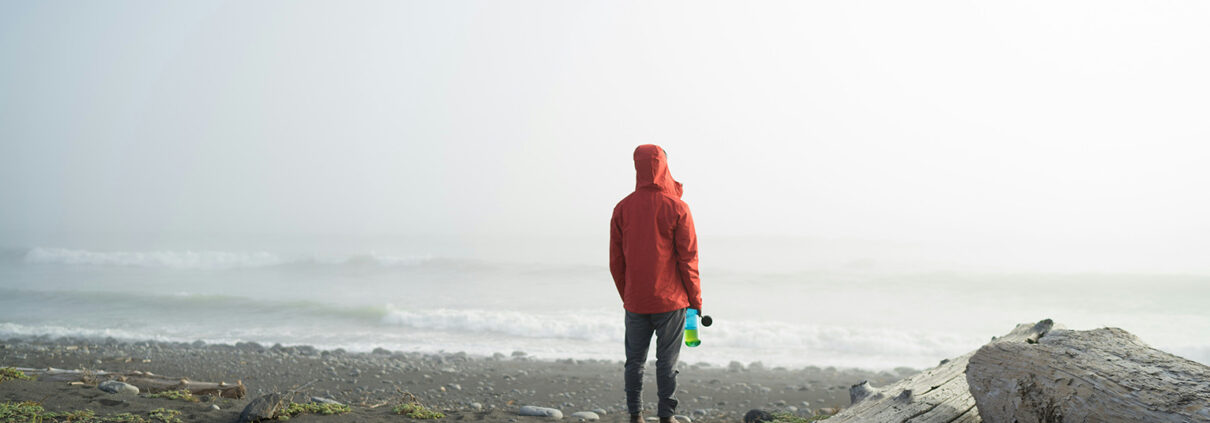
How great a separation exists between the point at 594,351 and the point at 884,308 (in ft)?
34.7

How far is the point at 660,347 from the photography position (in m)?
5.34

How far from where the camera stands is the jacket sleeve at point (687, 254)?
5184 millimetres

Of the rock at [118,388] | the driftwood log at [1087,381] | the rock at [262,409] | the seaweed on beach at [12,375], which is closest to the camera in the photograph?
the driftwood log at [1087,381]

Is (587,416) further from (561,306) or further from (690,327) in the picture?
(561,306)

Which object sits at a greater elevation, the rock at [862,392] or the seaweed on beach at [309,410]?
the rock at [862,392]

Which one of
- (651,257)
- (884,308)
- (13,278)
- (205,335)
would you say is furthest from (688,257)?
(13,278)

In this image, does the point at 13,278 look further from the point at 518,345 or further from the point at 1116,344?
the point at 1116,344

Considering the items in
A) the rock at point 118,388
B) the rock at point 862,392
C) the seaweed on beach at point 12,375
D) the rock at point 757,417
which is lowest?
the rock at point 757,417

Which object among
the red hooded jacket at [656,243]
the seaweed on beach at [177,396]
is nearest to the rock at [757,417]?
the red hooded jacket at [656,243]

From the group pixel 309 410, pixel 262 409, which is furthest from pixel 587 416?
pixel 262 409

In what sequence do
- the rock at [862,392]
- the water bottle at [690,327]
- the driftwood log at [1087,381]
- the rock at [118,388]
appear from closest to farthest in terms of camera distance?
the driftwood log at [1087,381] < the rock at [862,392] < the water bottle at [690,327] < the rock at [118,388]

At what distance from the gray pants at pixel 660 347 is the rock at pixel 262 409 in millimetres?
2712

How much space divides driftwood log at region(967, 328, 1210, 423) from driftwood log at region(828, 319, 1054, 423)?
0.21 m

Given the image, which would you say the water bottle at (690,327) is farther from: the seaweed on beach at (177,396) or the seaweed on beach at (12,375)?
the seaweed on beach at (12,375)
